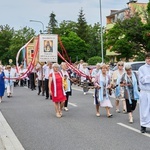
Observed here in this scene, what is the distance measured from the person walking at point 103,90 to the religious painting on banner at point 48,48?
43.6 ft

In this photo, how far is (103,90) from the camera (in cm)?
1264

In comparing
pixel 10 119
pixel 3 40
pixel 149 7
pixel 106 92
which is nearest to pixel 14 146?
pixel 10 119

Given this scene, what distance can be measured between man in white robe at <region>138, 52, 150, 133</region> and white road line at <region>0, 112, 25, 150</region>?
3009mm

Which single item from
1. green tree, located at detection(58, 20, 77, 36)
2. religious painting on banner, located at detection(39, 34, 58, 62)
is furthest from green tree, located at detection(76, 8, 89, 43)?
religious painting on banner, located at detection(39, 34, 58, 62)

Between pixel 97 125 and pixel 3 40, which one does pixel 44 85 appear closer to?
pixel 97 125

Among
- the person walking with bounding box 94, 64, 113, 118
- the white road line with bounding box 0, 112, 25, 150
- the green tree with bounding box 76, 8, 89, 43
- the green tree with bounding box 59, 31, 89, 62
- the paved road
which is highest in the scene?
the green tree with bounding box 76, 8, 89, 43

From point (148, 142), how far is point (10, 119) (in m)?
5.19

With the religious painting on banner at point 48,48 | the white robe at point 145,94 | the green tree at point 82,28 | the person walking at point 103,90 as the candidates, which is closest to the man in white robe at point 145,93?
the white robe at point 145,94

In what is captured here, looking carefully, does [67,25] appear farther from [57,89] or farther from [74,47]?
[57,89]

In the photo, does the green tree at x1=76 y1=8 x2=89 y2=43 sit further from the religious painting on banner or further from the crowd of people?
the crowd of people

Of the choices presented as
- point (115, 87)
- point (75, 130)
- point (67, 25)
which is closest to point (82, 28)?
point (67, 25)

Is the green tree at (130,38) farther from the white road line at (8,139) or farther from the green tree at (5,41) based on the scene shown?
the green tree at (5,41)

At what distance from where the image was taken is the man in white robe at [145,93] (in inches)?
374

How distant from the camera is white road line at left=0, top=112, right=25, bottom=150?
812 cm
